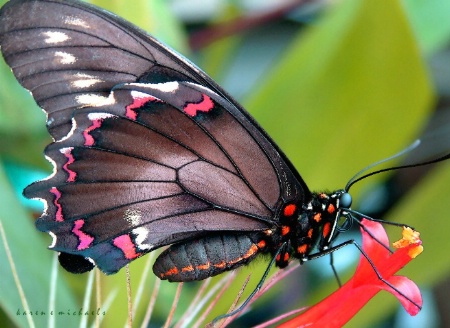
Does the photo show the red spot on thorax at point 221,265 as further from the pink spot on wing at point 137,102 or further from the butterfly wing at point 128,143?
the pink spot on wing at point 137,102

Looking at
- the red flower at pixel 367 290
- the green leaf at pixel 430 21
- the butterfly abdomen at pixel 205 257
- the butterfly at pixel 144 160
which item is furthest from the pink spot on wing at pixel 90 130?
the green leaf at pixel 430 21

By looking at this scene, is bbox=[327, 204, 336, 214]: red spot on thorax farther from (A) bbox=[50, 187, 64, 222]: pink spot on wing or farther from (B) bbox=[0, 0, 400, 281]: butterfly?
(A) bbox=[50, 187, 64, 222]: pink spot on wing

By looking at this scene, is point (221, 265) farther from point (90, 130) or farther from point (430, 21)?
point (430, 21)

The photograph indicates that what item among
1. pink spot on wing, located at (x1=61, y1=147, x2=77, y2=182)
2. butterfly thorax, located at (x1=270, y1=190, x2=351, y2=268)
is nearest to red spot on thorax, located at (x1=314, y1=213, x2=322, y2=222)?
butterfly thorax, located at (x1=270, y1=190, x2=351, y2=268)

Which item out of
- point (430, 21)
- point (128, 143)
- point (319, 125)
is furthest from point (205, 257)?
point (430, 21)

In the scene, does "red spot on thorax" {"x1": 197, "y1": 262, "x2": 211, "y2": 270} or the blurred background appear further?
the blurred background

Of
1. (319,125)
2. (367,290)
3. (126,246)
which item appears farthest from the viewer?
(319,125)
